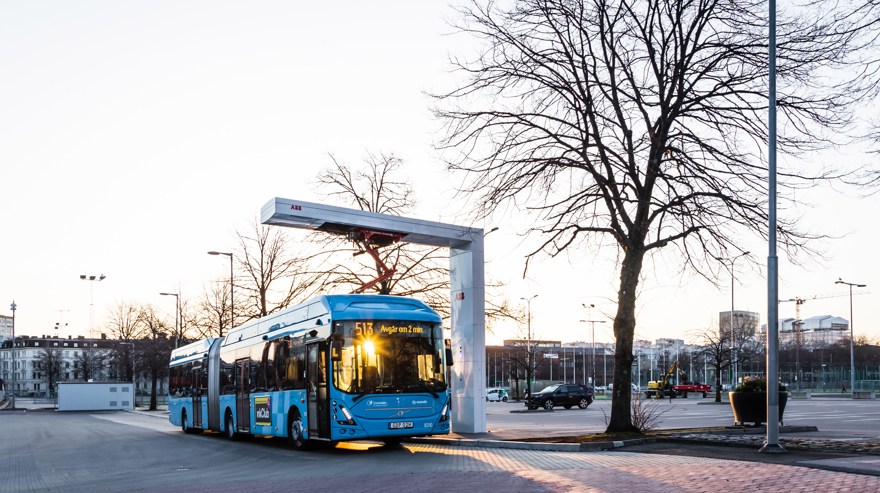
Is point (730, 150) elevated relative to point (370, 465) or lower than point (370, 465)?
elevated

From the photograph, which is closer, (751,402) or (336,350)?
(336,350)

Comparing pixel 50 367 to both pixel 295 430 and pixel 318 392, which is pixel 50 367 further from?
pixel 318 392

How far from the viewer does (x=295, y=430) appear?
1944 cm

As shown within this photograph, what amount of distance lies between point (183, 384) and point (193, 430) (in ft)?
5.76

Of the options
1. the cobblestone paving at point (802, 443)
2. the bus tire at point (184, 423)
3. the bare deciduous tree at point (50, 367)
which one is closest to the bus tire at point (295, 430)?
the cobblestone paving at point (802, 443)

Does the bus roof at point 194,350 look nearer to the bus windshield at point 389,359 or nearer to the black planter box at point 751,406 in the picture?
the bus windshield at point 389,359

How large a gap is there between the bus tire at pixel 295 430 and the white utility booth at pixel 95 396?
60.5m

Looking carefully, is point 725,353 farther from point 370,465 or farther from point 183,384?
point 370,465

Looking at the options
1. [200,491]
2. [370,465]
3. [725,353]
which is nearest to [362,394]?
[370,465]

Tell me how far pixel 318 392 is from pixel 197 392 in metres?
13.4

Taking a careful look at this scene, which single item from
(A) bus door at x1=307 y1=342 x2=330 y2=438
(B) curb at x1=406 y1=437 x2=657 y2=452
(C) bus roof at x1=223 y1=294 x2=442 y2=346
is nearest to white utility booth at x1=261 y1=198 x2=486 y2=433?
(B) curb at x1=406 y1=437 x2=657 y2=452

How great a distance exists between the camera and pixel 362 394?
17.4m

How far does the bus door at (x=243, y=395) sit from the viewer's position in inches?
916

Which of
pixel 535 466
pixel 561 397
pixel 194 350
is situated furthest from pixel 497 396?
pixel 535 466
